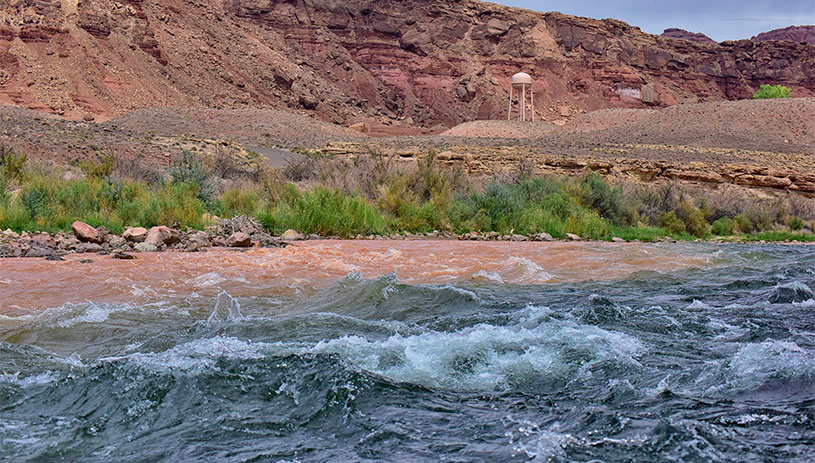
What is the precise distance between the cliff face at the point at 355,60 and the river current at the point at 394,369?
1753 inches

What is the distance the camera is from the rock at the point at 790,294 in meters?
7.51

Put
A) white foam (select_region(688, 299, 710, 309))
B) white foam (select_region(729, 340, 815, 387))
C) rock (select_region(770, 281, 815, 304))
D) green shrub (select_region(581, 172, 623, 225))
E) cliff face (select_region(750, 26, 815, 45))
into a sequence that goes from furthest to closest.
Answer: cliff face (select_region(750, 26, 815, 45)), green shrub (select_region(581, 172, 623, 225)), rock (select_region(770, 281, 815, 304)), white foam (select_region(688, 299, 710, 309)), white foam (select_region(729, 340, 815, 387))

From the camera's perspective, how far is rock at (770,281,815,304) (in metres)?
7.51

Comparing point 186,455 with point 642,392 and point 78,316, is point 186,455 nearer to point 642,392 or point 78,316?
point 642,392

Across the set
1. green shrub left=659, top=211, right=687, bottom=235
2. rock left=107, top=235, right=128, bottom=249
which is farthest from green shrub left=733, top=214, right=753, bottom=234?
rock left=107, top=235, right=128, bottom=249

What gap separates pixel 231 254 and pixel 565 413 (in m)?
7.60

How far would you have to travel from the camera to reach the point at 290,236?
12758 mm

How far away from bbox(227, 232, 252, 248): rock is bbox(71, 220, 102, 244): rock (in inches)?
76.6

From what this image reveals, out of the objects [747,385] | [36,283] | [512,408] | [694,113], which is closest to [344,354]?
[512,408]

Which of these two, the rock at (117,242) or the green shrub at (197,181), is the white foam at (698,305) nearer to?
the rock at (117,242)

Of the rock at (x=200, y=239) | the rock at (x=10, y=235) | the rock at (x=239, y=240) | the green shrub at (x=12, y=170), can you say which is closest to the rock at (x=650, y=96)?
the green shrub at (x=12, y=170)

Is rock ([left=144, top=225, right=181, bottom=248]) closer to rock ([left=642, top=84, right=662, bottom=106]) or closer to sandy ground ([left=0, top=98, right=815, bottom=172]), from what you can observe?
sandy ground ([left=0, top=98, right=815, bottom=172])

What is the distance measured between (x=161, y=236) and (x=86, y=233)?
106 centimetres

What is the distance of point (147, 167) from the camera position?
18891 mm
